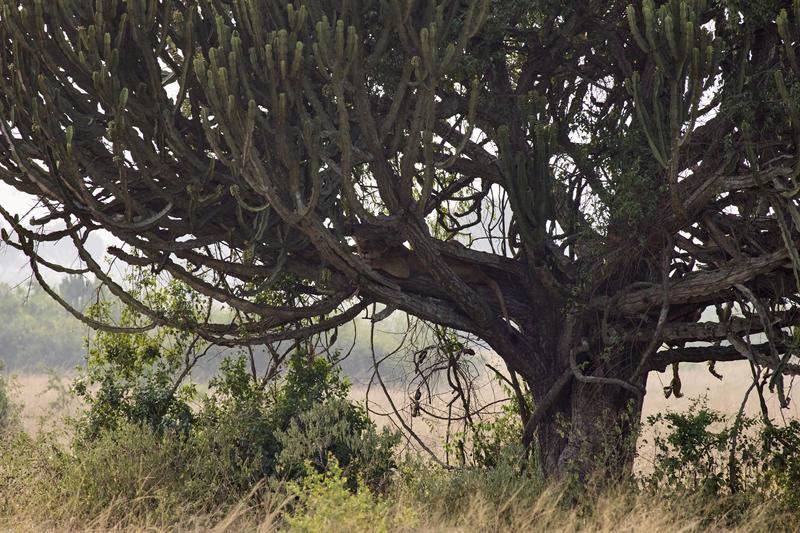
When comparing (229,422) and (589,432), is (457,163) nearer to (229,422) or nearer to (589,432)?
(589,432)

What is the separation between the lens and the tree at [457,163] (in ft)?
22.8

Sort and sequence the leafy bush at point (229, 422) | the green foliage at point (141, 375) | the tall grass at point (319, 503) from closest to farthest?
1. the tall grass at point (319, 503)
2. the leafy bush at point (229, 422)
3. the green foliage at point (141, 375)

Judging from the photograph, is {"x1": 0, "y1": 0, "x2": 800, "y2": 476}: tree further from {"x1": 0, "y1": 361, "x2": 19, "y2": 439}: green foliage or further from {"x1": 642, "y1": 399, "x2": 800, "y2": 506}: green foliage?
{"x1": 0, "y1": 361, "x2": 19, "y2": 439}: green foliage

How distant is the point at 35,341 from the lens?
53812mm

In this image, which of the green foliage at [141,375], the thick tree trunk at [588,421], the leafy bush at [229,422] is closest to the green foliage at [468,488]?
the thick tree trunk at [588,421]

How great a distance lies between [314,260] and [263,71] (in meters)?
2.31

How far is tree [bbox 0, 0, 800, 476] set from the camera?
22.8 feet

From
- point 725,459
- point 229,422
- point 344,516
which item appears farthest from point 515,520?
point 229,422

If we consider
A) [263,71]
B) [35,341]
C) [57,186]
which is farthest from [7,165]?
[35,341]

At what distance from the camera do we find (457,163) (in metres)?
9.20

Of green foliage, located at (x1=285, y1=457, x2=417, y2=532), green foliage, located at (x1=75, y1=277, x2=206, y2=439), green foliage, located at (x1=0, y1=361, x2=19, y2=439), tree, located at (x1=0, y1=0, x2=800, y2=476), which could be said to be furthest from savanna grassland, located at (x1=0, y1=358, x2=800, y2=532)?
green foliage, located at (x1=0, y1=361, x2=19, y2=439)

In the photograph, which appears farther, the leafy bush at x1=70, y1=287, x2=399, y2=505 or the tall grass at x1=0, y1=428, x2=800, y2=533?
the leafy bush at x1=70, y1=287, x2=399, y2=505

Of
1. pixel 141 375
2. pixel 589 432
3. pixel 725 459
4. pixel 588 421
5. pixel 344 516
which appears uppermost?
pixel 141 375

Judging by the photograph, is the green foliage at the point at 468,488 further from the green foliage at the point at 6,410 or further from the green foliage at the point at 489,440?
the green foliage at the point at 6,410
